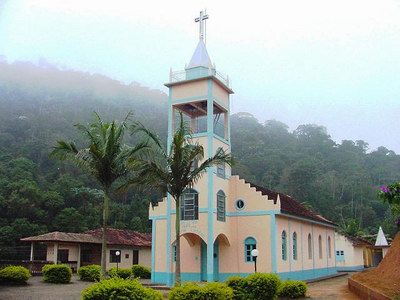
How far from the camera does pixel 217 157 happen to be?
2052 centimetres

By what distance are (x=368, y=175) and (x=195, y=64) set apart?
64254 mm

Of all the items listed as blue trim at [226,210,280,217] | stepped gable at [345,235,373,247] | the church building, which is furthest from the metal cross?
stepped gable at [345,235,373,247]

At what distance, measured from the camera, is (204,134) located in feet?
89.9

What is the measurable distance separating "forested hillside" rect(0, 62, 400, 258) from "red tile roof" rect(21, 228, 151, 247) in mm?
6017

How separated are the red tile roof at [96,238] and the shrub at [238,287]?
67.3 ft

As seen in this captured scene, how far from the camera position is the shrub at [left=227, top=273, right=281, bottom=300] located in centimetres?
1644

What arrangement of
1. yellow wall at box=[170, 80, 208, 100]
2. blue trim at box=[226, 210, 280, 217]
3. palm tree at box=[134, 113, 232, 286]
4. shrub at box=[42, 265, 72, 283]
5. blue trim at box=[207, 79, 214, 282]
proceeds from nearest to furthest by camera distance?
palm tree at box=[134, 113, 232, 286], blue trim at box=[207, 79, 214, 282], shrub at box=[42, 265, 72, 283], blue trim at box=[226, 210, 280, 217], yellow wall at box=[170, 80, 208, 100]

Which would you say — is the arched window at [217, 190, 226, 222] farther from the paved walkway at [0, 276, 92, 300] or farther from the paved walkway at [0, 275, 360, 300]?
the paved walkway at [0, 276, 92, 300]

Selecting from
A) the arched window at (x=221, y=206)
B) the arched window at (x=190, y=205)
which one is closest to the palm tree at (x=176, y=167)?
the arched window at (x=190, y=205)

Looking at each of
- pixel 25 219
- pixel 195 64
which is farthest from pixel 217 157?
pixel 25 219

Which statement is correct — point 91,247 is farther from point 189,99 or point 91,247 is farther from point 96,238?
point 189,99

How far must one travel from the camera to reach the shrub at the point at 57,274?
26.4 meters

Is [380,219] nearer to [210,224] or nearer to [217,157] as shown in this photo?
[210,224]

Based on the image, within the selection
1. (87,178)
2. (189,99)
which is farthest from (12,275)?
(87,178)
